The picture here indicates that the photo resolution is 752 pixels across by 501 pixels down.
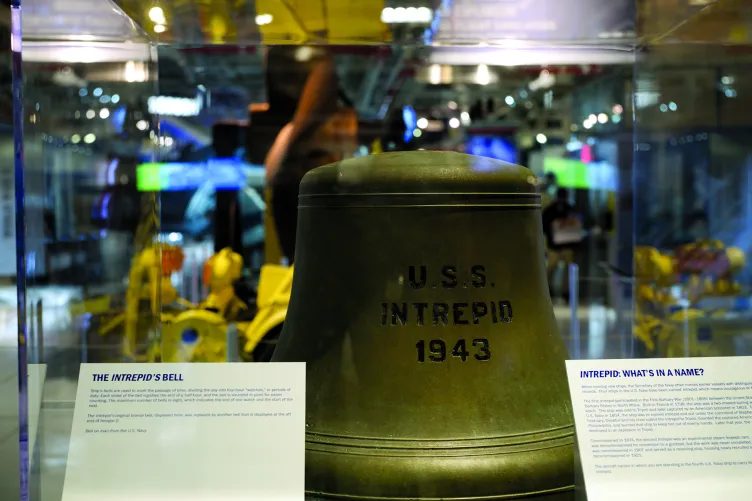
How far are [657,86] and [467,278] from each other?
50.6 inches

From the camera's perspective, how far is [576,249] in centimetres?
288

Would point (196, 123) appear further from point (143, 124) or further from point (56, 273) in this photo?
point (56, 273)

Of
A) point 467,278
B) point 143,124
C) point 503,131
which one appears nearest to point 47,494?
point 467,278

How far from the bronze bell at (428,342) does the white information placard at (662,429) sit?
268 millimetres

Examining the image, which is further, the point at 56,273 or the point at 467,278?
the point at 56,273

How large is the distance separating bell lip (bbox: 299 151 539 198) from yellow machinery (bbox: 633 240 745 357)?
1033mm

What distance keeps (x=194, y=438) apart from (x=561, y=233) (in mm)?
1848

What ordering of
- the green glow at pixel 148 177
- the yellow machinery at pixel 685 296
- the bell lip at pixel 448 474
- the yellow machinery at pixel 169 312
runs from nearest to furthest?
the bell lip at pixel 448 474 → the yellow machinery at pixel 685 296 → the yellow machinery at pixel 169 312 → the green glow at pixel 148 177

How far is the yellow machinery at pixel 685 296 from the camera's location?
95.9 inches

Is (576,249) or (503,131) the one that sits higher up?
(503,131)

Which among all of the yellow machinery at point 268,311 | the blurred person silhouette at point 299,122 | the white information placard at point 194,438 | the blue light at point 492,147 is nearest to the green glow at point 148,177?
the blurred person silhouette at point 299,122

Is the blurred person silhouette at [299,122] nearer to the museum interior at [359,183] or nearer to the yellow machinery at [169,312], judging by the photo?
the museum interior at [359,183]

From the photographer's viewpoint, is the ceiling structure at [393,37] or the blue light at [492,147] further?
the blue light at [492,147]

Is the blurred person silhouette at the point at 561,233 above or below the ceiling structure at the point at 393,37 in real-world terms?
below
